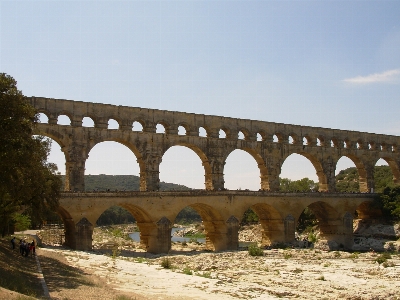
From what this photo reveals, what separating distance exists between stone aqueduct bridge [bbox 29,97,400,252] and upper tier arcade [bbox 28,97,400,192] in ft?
0.23

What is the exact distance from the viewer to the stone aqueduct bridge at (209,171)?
32.4m

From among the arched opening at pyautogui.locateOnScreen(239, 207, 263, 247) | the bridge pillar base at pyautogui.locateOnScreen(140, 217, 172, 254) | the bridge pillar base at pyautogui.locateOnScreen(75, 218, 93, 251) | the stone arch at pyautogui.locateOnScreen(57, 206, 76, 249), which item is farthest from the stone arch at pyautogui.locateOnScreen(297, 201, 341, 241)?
the stone arch at pyautogui.locateOnScreen(57, 206, 76, 249)

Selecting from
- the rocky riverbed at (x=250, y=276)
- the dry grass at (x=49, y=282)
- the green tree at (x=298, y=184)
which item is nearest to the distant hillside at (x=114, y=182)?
the green tree at (x=298, y=184)

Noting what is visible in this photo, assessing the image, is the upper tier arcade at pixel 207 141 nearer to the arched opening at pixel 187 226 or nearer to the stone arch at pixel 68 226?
the stone arch at pixel 68 226

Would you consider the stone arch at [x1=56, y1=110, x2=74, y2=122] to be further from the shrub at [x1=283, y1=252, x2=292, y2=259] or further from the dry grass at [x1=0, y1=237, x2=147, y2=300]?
the shrub at [x1=283, y1=252, x2=292, y2=259]

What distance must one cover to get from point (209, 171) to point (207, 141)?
2.50 m

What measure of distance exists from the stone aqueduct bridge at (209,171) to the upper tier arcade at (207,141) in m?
0.07

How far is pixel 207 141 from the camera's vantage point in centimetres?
3881

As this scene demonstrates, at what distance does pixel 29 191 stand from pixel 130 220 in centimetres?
7972

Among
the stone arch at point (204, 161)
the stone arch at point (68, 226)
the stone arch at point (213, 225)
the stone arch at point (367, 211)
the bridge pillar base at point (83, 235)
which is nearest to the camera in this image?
the bridge pillar base at point (83, 235)

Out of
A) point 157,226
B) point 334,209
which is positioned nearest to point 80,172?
point 157,226

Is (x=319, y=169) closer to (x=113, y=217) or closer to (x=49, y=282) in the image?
(x=49, y=282)

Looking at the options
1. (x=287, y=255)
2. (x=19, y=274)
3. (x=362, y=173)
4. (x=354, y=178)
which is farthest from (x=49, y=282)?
(x=354, y=178)

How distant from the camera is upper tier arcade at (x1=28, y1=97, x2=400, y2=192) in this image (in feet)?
109
